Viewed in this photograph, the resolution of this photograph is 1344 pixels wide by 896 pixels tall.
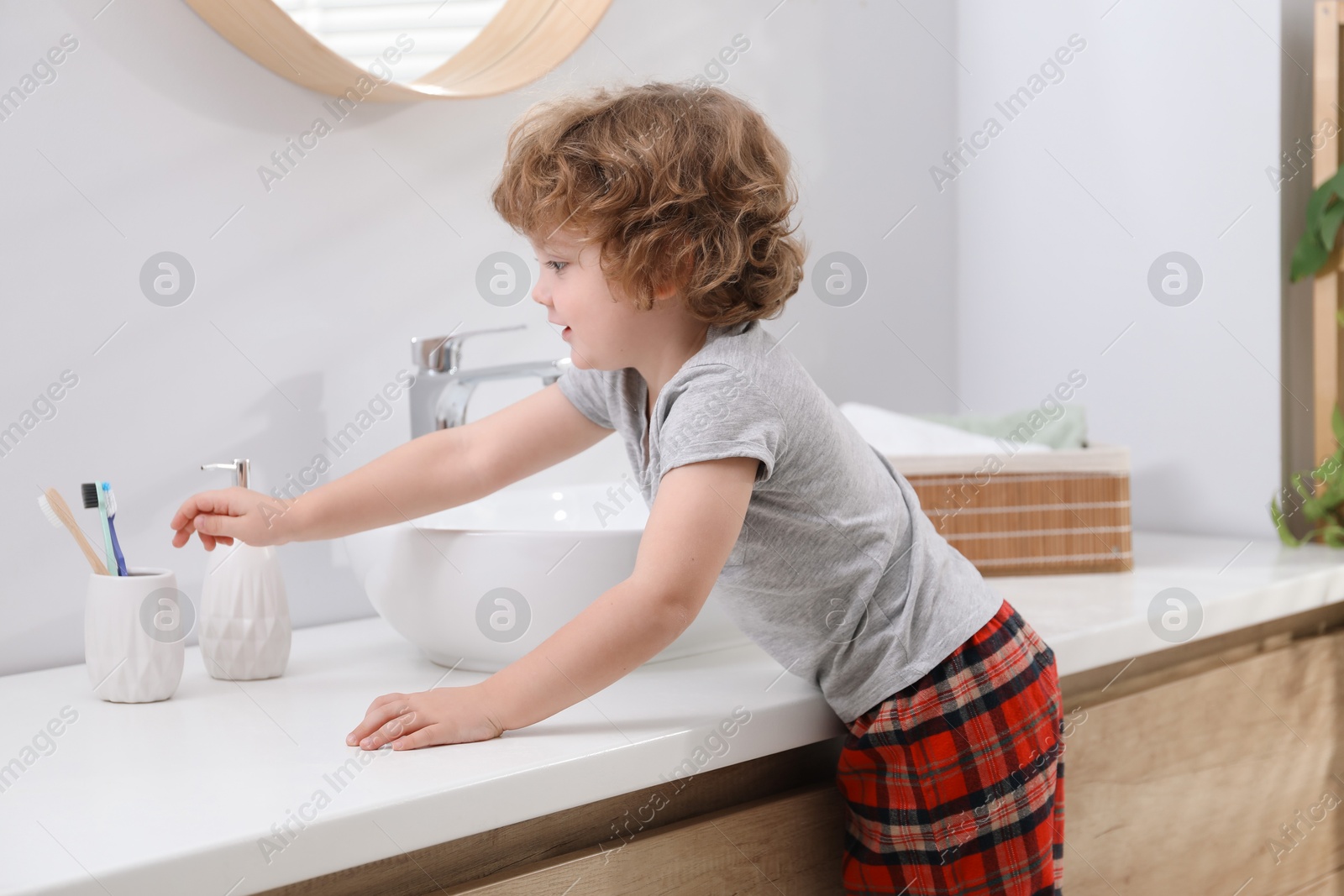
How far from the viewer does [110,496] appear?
2.81 feet

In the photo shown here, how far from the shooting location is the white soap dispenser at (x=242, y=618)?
3.00ft

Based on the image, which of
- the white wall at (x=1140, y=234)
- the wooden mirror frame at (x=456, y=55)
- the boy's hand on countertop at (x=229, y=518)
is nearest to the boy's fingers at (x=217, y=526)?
the boy's hand on countertop at (x=229, y=518)

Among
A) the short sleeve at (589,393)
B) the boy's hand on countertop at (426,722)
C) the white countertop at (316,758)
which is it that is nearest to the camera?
the white countertop at (316,758)

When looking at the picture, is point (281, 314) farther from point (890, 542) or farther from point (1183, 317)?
point (1183, 317)

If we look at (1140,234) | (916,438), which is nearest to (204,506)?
(916,438)

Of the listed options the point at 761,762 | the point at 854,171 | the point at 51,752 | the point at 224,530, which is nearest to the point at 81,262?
the point at 224,530

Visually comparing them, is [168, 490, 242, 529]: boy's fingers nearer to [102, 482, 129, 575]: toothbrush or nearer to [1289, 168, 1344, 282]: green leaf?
[102, 482, 129, 575]: toothbrush

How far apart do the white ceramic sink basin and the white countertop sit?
0.13 feet

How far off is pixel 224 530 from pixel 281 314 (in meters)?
0.32

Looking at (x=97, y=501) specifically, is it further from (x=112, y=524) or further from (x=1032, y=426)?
(x=1032, y=426)

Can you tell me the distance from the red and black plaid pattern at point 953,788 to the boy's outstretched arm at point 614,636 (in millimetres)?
200

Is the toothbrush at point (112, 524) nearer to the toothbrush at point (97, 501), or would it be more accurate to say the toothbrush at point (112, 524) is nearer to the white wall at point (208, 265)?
the toothbrush at point (97, 501)

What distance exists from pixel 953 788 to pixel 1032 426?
0.72m

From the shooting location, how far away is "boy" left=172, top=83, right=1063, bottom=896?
0.73 metres
